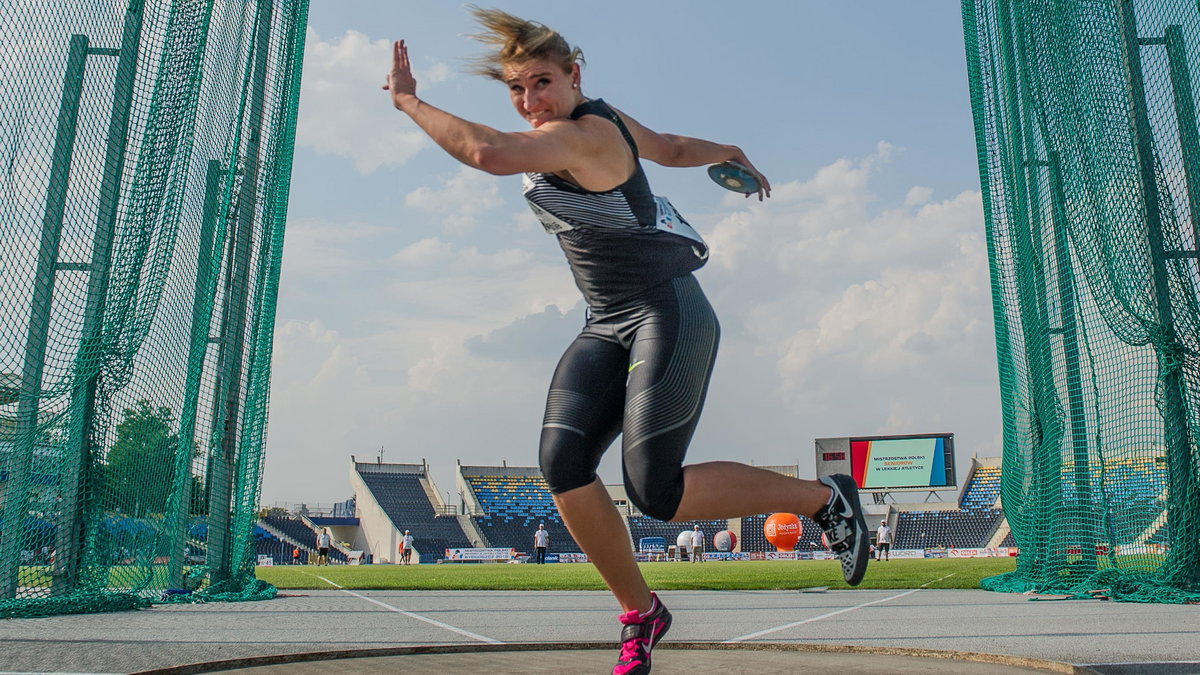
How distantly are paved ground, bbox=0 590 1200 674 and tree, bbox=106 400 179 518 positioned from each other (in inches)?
33.4

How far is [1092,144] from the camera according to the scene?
292 inches

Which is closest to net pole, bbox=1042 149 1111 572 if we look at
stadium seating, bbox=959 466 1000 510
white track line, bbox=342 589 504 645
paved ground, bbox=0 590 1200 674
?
paved ground, bbox=0 590 1200 674

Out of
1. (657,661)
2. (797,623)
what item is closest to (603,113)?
(657,661)

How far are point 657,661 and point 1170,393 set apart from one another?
543 cm

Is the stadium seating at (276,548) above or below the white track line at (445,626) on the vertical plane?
below

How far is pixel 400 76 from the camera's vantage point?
2820 mm

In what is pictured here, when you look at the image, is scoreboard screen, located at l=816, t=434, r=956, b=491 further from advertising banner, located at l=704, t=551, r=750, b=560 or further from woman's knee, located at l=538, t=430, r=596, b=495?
woman's knee, located at l=538, t=430, r=596, b=495

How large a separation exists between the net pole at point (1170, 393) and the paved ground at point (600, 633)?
740 millimetres

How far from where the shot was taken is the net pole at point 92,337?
6.30 meters

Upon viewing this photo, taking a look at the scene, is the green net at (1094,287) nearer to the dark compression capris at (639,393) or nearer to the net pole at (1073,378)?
the net pole at (1073,378)

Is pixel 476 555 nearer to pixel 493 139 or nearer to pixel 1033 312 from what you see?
pixel 1033 312

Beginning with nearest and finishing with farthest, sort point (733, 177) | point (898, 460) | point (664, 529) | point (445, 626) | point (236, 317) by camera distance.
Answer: point (733, 177), point (445, 626), point (236, 317), point (898, 460), point (664, 529)

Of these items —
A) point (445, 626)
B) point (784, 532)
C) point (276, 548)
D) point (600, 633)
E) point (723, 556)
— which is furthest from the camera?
point (276, 548)

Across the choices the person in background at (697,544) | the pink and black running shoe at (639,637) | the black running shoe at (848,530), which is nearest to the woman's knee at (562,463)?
the pink and black running shoe at (639,637)
